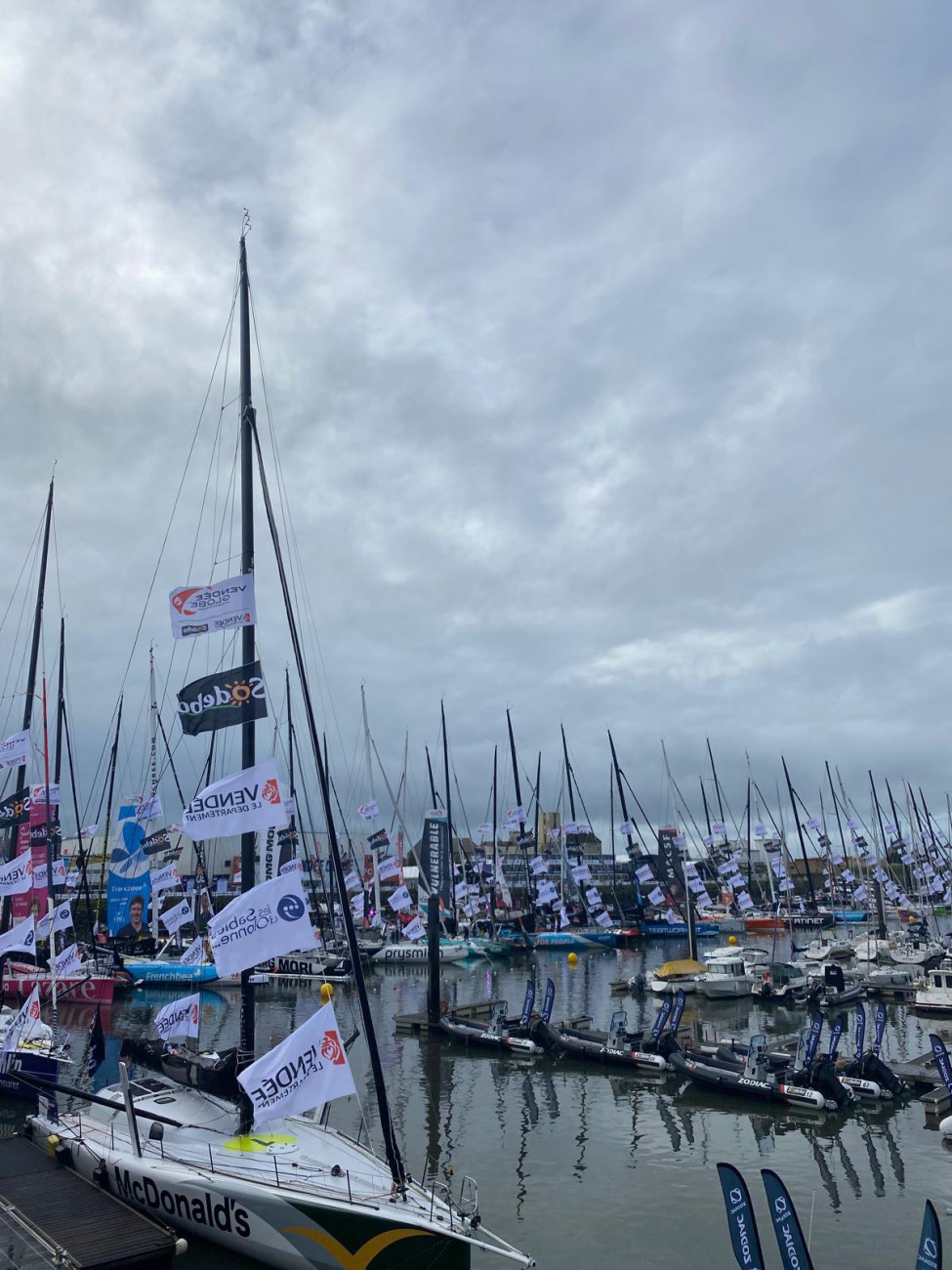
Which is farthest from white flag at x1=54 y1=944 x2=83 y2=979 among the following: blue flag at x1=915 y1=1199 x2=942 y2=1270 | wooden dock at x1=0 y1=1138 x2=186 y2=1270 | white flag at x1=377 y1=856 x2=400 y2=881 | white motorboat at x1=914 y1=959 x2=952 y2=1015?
white motorboat at x1=914 y1=959 x2=952 y2=1015

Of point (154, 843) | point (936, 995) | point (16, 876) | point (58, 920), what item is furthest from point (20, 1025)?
point (936, 995)

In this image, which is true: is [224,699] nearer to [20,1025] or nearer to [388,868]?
[20,1025]

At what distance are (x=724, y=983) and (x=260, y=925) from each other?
44338mm

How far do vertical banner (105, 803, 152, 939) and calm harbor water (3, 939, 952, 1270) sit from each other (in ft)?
44.0

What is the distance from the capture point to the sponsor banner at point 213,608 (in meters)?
19.2

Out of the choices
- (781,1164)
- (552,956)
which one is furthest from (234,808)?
(552,956)

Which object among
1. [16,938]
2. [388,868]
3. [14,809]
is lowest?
[16,938]

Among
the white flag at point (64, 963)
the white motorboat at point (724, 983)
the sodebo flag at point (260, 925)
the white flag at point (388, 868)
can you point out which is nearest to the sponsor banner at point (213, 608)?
the sodebo flag at point (260, 925)

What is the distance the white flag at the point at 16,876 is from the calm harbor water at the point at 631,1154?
6.18 metres

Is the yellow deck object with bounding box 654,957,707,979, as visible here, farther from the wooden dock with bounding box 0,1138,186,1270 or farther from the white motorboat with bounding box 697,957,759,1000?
the wooden dock with bounding box 0,1138,186,1270

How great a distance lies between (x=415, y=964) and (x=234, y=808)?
55119mm

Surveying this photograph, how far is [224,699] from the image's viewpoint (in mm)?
19016

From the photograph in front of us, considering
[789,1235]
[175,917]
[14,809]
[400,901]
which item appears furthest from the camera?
[400,901]

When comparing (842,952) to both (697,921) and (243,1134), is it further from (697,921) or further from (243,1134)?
(243,1134)
